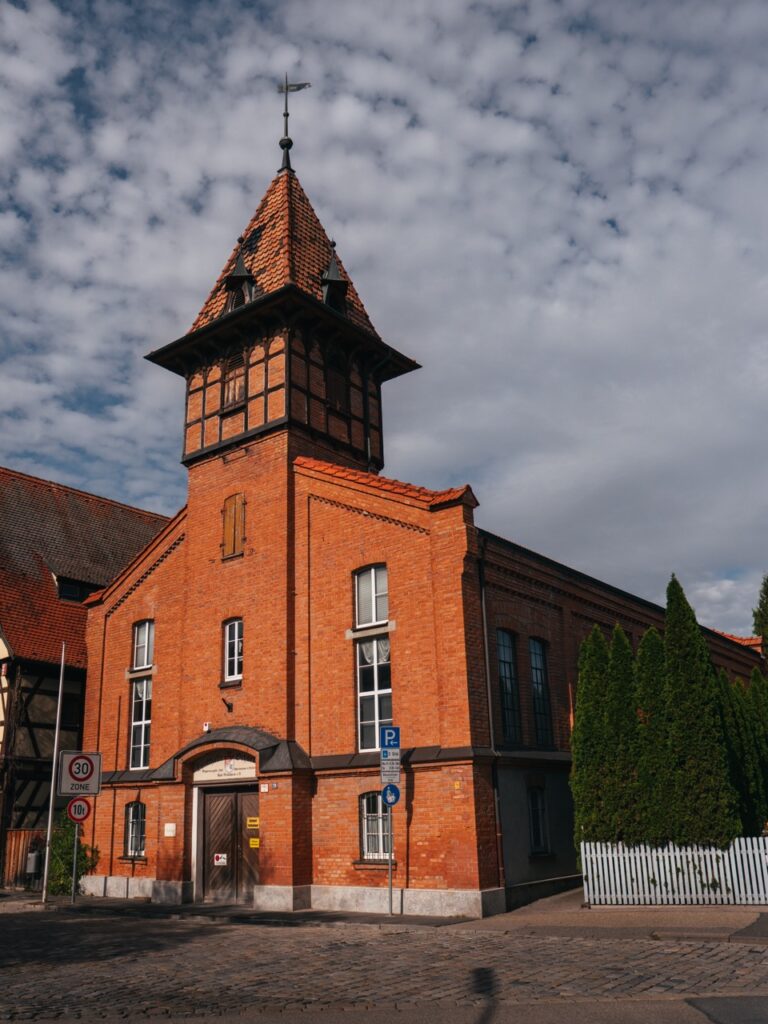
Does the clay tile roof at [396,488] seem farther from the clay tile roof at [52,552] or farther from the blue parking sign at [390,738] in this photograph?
the clay tile roof at [52,552]

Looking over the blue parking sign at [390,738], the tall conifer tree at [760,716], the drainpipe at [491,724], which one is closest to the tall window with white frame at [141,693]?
the blue parking sign at [390,738]

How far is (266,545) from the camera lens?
21969 millimetres

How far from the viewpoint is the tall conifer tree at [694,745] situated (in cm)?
1712

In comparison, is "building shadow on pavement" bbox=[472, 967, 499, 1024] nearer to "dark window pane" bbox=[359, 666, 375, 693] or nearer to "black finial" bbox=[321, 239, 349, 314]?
"dark window pane" bbox=[359, 666, 375, 693]

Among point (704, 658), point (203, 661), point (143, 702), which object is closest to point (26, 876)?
point (143, 702)

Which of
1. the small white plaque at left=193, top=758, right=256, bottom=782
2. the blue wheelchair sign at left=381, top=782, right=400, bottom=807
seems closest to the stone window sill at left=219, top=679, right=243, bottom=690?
the small white plaque at left=193, top=758, right=256, bottom=782

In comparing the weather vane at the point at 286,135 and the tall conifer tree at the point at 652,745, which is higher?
the weather vane at the point at 286,135

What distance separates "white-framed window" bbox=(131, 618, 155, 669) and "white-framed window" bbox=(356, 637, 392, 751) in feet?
24.6

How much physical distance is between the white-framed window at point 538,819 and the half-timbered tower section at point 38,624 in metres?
13.9

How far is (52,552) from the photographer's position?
3083 cm

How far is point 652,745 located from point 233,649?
33.0 feet

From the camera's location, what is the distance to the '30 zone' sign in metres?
20.7

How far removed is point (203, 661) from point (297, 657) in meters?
2.99

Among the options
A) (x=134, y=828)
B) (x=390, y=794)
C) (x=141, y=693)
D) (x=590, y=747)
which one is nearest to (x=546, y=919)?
(x=390, y=794)
